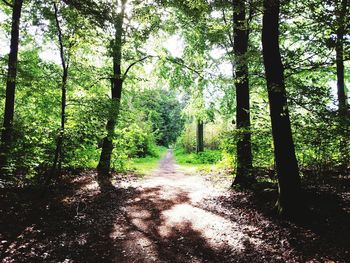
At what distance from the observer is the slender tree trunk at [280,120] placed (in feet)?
21.8

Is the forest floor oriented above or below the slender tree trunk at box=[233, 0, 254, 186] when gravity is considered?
below

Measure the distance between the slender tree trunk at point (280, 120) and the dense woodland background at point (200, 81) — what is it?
0.08 ft

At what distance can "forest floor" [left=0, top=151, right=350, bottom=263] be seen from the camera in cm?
525

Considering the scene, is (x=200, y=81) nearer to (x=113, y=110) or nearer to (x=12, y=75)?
(x=113, y=110)

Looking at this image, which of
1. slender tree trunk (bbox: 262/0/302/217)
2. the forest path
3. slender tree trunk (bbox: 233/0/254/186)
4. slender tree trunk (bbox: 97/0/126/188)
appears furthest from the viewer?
slender tree trunk (bbox: 97/0/126/188)

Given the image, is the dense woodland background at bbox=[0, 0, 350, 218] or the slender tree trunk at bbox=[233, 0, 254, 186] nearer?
the dense woodland background at bbox=[0, 0, 350, 218]

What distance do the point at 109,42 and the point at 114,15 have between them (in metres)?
1.45

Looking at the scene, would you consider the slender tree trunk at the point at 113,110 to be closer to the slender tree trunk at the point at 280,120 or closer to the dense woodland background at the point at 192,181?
the dense woodland background at the point at 192,181

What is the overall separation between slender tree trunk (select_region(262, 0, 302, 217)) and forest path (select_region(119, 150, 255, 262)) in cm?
142

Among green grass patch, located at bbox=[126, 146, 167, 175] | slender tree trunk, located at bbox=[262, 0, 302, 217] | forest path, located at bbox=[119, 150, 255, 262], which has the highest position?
slender tree trunk, located at bbox=[262, 0, 302, 217]

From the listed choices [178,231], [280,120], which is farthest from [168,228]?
[280,120]

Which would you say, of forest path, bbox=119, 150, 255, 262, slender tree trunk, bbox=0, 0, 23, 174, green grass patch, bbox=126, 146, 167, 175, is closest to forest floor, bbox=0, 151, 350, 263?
forest path, bbox=119, 150, 255, 262

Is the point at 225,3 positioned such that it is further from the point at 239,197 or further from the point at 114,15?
the point at 239,197

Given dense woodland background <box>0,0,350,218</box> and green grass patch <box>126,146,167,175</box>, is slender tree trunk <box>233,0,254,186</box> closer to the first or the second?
dense woodland background <box>0,0,350,218</box>
